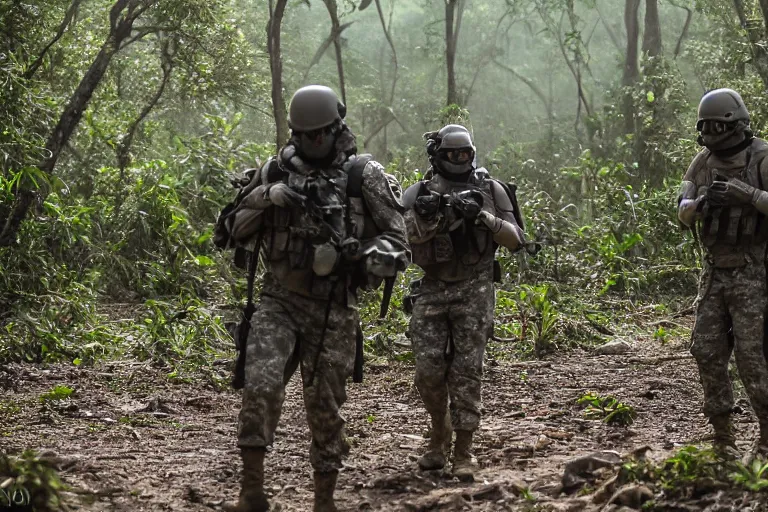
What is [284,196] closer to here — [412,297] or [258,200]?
[258,200]

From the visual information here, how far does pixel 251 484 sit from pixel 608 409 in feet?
12.1

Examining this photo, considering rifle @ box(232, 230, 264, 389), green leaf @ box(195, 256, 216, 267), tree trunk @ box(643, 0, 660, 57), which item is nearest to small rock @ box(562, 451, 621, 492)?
rifle @ box(232, 230, 264, 389)

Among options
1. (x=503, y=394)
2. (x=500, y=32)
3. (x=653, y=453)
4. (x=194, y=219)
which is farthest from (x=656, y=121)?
(x=500, y=32)

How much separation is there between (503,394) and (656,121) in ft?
34.3

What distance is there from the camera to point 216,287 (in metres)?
12.2

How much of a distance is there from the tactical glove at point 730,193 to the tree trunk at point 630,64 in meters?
14.2

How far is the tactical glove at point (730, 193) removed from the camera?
18.1 feet

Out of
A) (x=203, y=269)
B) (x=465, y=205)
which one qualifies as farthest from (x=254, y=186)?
(x=203, y=269)

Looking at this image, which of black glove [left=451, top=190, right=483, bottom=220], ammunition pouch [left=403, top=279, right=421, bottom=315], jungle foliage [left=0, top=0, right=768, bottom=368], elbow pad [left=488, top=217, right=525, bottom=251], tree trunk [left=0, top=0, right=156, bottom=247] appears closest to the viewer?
black glove [left=451, top=190, right=483, bottom=220]

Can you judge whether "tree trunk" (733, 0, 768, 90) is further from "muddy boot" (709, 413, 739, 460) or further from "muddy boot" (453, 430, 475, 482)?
"muddy boot" (453, 430, 475, 482)

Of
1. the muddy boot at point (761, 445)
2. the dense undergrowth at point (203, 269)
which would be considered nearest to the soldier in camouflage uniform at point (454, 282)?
the dense undergrowth at point (203, 269)

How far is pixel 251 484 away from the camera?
454cm

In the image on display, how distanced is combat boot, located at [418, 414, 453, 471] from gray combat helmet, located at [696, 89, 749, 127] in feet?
7.68

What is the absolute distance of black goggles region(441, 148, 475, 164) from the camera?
20.4ft
